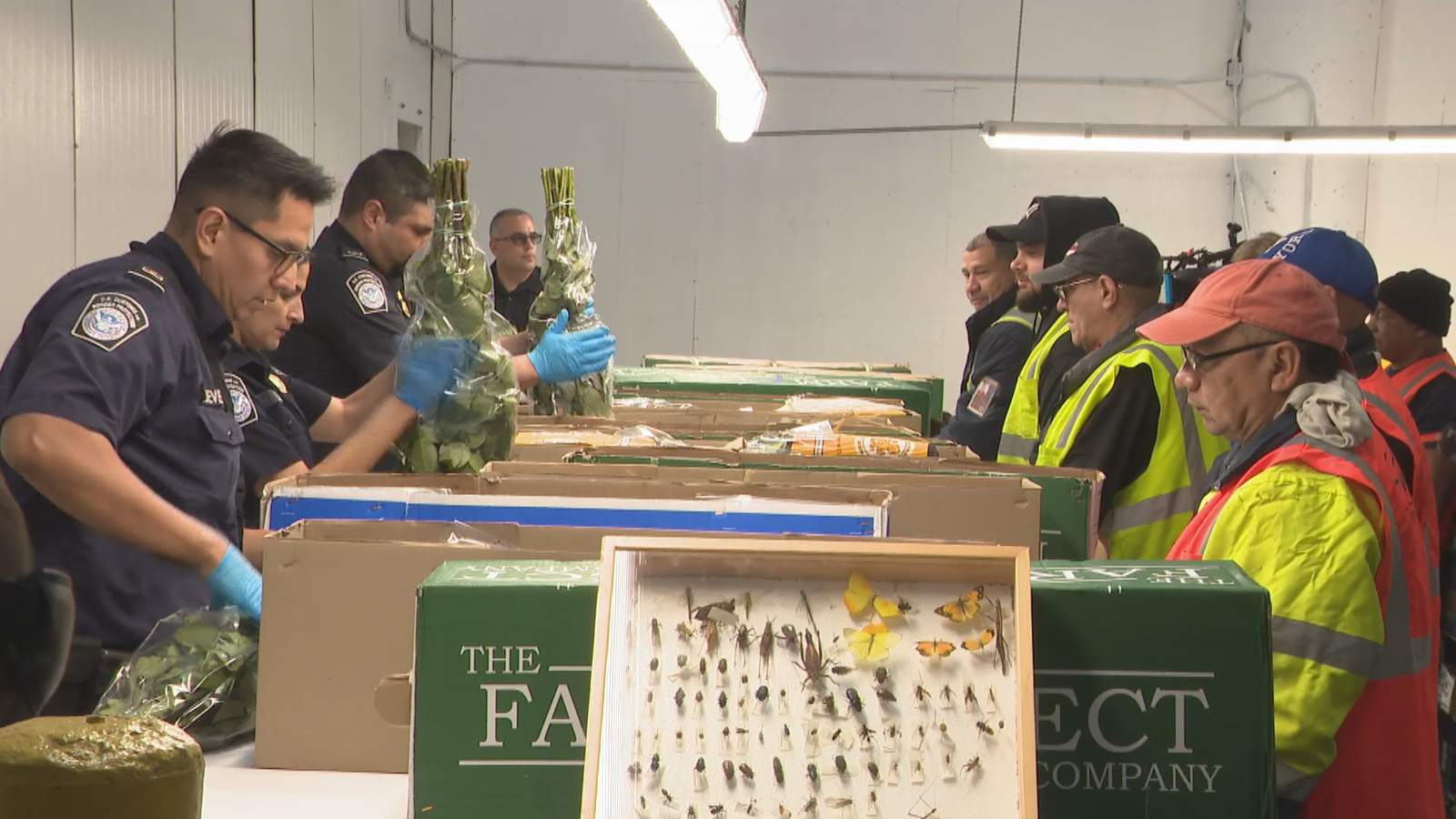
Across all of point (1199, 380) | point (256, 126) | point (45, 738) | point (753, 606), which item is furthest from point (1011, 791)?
point (256, 126)

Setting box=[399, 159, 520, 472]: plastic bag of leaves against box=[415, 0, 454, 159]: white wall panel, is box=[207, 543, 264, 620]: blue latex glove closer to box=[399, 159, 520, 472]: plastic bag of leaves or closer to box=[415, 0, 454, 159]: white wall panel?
box=[399, 159, 520, 472]: plastic bag of leaves

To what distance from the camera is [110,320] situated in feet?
7.30

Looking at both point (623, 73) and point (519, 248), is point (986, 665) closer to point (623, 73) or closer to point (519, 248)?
point (519, 248)

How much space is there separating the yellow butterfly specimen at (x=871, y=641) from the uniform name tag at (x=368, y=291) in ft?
9.46

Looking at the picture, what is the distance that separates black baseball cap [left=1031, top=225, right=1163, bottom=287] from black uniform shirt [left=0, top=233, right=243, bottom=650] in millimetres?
2211

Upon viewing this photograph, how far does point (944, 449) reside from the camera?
10.3 feet

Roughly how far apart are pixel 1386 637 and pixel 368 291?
2.84 m

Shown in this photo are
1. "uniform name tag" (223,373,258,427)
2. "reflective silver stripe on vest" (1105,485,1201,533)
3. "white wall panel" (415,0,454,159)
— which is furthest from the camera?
"white wall panel" (415,0,454,159)

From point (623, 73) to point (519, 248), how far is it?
10.8 feet

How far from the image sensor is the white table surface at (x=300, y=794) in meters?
1.60

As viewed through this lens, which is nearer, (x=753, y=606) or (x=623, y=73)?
(x=753, y=606)

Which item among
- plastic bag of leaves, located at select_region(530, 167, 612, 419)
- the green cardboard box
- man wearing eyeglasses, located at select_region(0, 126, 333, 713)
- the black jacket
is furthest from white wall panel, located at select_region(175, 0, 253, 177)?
the green cardboard box

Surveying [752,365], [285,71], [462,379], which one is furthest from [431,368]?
[285,71]

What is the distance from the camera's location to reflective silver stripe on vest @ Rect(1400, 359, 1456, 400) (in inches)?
205
